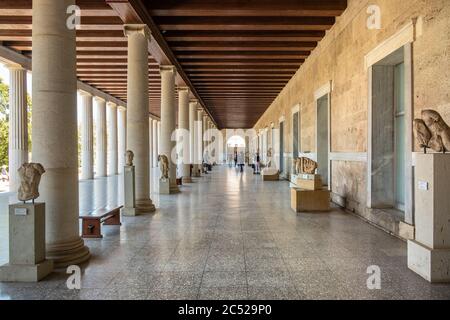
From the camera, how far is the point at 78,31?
14.5 m

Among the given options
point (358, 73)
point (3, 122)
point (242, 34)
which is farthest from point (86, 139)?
point (358, 73)

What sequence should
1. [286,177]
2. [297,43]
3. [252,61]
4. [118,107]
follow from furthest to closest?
1. [118,107]
2. [286,177]
3. [252,61]
4. [297,43]

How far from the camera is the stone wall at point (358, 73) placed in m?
6.66

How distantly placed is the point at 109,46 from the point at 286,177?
14208 mm

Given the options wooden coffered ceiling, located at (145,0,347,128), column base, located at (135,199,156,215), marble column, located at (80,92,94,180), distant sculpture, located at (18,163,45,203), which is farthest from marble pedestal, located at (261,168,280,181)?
distant sculpture, located at (18,163,45,203)

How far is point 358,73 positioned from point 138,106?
687 centimetres

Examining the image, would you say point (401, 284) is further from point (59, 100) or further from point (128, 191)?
point (128, 191)

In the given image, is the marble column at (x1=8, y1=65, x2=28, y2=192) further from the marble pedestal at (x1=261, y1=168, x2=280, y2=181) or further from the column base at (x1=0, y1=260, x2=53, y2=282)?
the column base at (x1=0, y1=260, x2=53, y2=282)

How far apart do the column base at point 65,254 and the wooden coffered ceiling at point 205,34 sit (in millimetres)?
6805

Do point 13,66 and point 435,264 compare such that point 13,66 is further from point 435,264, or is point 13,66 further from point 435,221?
point 435,264

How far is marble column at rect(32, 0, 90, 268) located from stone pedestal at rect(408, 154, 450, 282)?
562cm

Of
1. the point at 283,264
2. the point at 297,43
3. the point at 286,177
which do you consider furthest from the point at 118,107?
the point at 283,264

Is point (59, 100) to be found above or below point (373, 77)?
below

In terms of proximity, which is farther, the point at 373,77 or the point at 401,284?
the point at 373,77
